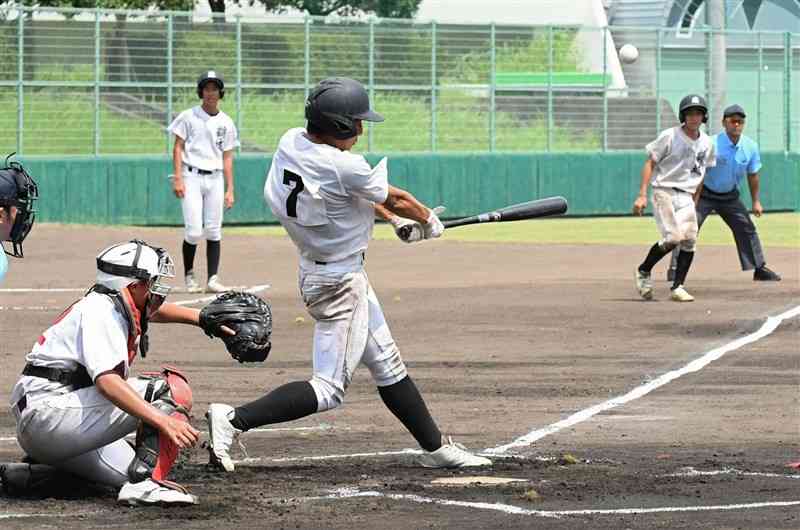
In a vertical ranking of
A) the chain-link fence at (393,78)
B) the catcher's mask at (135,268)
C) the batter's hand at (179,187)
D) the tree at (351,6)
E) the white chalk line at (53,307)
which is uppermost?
the tree at (351,6)

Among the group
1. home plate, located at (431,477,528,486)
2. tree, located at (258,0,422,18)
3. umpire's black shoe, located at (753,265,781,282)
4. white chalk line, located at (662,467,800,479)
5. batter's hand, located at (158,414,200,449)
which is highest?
tree, located at (258,0,422,18)

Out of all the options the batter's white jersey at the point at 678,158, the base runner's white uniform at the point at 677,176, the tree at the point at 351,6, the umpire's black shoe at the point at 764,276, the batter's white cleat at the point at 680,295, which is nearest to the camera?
the batter's white cleat at the point at 680,295

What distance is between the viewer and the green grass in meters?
25.1

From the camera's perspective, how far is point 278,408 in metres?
8.11

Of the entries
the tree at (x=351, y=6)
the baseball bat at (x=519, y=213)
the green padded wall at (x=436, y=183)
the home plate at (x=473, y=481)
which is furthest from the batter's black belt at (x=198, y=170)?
the tree at (x=351, y=6)

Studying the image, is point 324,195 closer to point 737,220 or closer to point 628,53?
point 737,220

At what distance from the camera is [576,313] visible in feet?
50.6

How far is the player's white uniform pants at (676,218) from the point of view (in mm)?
16422

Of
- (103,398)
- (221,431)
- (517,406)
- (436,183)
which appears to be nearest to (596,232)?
(436,183)

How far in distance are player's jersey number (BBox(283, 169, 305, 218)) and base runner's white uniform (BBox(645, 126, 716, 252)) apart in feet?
28.8

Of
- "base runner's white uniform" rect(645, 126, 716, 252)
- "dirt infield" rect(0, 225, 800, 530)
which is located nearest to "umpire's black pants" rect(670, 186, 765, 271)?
"dirt infield" rect(0, 225, 800, 530)

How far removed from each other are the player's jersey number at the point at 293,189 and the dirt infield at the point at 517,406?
120cm

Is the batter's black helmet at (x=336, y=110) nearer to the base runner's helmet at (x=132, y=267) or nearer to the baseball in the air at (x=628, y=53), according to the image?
the base runner's helmet at (x=132, y=267)

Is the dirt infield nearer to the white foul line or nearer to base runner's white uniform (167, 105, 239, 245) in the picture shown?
the white foul line
